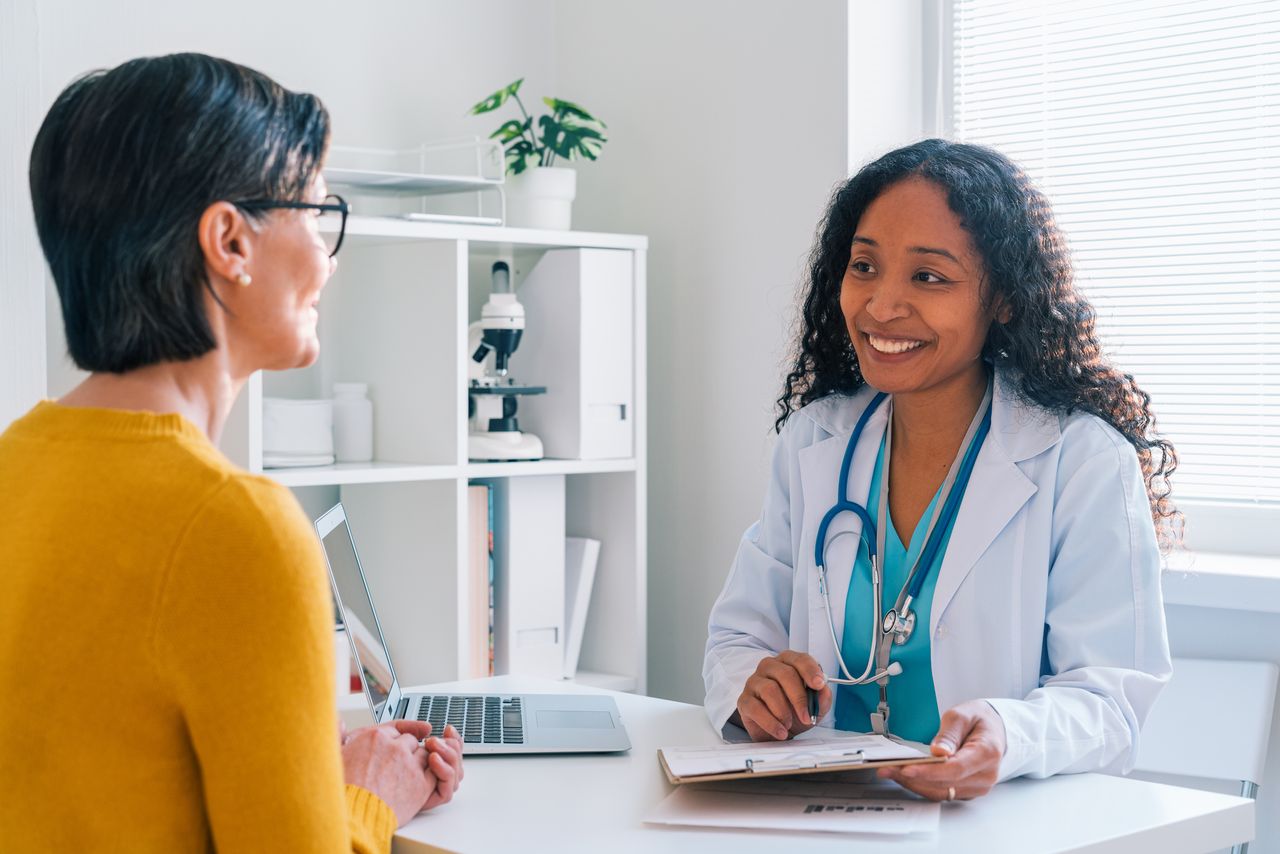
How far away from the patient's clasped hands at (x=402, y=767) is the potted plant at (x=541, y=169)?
1685 mm

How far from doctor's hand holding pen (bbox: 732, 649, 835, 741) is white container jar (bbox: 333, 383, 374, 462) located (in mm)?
1313

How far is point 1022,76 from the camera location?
2.74 metres

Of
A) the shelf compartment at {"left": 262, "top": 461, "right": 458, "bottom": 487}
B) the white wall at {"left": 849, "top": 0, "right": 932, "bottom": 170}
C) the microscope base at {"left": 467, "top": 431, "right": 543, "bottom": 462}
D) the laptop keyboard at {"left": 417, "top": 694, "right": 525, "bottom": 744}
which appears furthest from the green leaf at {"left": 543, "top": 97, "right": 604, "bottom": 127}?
the laptop keyboard at {"left": 417, "top": 694, "right": 525, "bottom": 744}

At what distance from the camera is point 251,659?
846 millimetres

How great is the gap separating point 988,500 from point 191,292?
42.4 inches

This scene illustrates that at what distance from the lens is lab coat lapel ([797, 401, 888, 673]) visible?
1789 mm

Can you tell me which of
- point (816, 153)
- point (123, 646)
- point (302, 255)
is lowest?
point (123, 646)

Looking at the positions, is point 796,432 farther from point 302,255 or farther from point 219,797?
point 219,797

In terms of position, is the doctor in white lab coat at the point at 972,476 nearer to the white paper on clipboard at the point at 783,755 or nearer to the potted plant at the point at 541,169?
the white paper on clipboard at the point at 783,755

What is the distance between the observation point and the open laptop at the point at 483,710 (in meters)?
1.46

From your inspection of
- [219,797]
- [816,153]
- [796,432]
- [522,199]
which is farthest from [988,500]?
[522,199]

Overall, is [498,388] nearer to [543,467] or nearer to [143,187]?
[543,467]

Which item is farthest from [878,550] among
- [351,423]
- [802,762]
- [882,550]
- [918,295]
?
[351,423]

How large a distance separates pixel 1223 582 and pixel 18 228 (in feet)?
6.65
